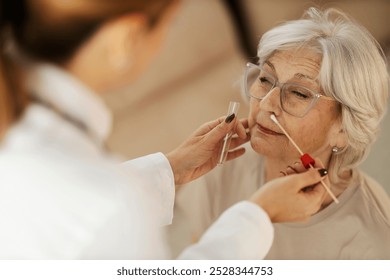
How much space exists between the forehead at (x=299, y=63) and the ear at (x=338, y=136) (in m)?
0.11

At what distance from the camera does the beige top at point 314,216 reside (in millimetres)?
1307

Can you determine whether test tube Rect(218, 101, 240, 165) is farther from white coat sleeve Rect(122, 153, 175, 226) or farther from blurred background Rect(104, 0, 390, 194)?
white coat sleeve Rect(122, 153, 175, 226)

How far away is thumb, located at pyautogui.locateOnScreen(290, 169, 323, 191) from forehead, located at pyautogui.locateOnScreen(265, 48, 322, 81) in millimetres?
197

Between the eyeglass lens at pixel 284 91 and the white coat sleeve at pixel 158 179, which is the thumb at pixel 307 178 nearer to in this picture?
the eyeglass lens at pixel 284 91

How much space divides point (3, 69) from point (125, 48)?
8.9 inches

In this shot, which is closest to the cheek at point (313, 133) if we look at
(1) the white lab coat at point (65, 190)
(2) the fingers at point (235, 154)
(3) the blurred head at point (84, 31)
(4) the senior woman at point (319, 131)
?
(4) the senior woman at point (319, 131)

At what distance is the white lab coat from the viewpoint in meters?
0.93

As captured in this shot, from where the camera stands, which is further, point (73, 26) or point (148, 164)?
point (148, 164)

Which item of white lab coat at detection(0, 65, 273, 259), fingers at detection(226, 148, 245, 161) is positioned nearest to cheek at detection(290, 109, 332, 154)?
fingers at detection(226, 148, 245, 161)

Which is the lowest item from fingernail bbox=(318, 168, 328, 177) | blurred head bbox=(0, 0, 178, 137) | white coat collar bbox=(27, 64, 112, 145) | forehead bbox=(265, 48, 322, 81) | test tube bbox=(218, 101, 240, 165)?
fingernail bbox=(318, 168, 328, 177)

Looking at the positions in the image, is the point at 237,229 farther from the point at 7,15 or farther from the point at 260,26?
the point at 7,15

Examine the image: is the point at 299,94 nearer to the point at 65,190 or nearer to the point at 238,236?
the point at 238,236

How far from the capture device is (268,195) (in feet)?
4.13
